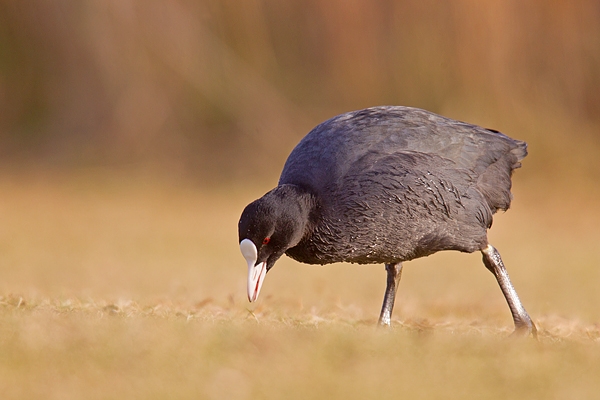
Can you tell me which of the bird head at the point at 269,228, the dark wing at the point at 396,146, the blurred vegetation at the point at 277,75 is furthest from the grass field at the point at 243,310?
the blurred vegetation at the point at 277,75

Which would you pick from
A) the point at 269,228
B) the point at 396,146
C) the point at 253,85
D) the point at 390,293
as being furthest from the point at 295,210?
the point at 253,85

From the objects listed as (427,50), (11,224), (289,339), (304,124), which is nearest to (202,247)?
(11,224)

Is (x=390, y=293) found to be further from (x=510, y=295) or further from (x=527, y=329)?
(x=527, y=329)

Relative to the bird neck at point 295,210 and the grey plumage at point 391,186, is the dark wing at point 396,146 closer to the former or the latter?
the grey plumage at point 391,186

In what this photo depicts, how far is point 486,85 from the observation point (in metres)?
14.0

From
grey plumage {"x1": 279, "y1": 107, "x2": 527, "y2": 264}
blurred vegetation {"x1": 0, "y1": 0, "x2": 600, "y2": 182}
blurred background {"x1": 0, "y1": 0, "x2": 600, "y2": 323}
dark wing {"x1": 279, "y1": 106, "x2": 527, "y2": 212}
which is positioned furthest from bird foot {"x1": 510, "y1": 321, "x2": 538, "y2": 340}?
blurred vegetation {"x1": 0, "y1": 0, "x2": 600, "y2": 182}

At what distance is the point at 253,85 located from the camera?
14.1 m

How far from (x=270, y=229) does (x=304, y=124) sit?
30.5ft

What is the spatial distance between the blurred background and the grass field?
1.04 ft

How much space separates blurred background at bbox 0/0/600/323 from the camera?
13297 millimetres

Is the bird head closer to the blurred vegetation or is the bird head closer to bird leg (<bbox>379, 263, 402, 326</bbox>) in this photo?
bird leg (<bbox>379, 263, 402, 326</bbox>)

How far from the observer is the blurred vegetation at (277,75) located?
45.4ft

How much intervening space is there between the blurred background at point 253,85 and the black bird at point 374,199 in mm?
7230

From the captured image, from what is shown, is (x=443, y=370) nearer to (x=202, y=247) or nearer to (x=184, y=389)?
(x=184, y=389)
